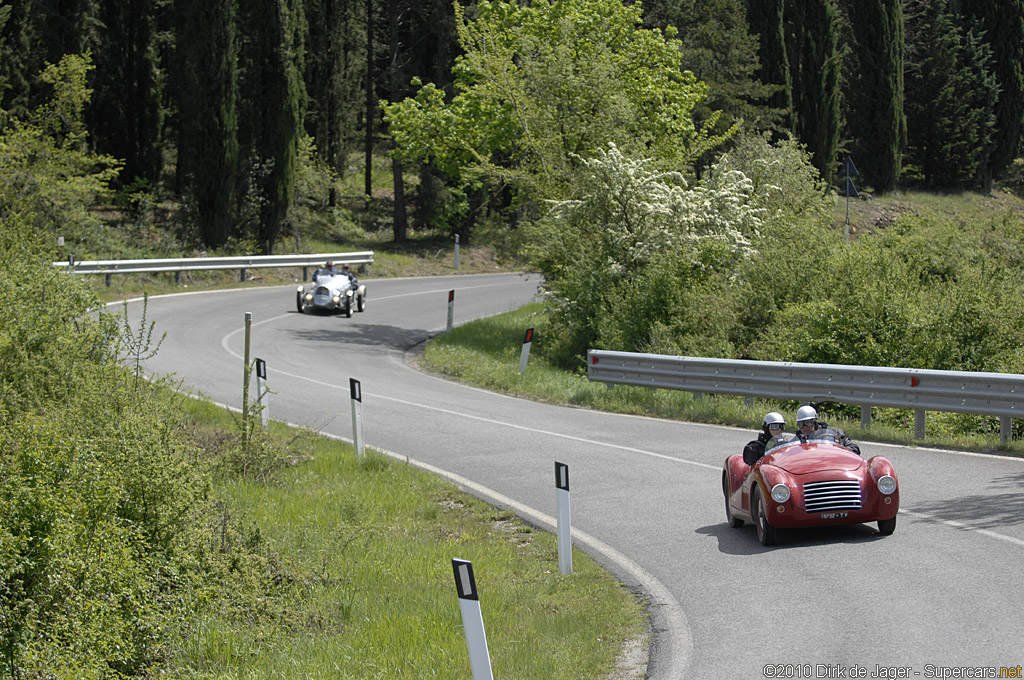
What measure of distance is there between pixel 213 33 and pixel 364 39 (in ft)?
68.3

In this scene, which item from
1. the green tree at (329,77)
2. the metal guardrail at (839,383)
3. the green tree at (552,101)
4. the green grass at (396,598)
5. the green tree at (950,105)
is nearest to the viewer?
the green grass at (396,598)

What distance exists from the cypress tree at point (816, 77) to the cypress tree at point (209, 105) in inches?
1149

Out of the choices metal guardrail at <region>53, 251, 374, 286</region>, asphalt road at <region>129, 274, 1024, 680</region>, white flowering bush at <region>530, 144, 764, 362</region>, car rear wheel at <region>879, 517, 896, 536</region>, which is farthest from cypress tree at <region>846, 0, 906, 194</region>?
car rear wheel at <region>879, 517, 896, 536</region>

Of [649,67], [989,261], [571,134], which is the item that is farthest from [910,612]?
[649,67]

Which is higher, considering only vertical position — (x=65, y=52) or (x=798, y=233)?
(x=65, y=52)

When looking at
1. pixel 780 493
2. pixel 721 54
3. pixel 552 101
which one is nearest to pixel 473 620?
pixel 780 493

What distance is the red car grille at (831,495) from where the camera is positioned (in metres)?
9.00

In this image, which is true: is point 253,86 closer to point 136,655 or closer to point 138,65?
point 138,65

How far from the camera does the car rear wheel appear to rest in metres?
9.22

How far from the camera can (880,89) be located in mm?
57094

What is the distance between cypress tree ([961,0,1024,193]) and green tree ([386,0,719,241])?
1505 inches

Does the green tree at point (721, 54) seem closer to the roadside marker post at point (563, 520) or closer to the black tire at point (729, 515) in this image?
the black tire at point (729, 515)

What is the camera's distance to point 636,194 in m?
24.2

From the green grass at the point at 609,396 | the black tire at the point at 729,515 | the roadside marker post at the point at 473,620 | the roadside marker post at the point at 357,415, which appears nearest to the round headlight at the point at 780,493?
the black tire at the point at 729,515
